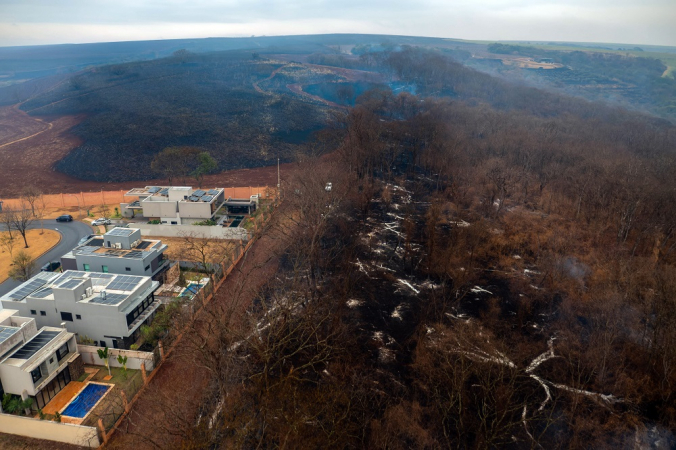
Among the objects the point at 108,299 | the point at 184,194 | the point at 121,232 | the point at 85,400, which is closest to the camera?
the point at 85,400

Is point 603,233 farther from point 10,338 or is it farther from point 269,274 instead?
point 10,338

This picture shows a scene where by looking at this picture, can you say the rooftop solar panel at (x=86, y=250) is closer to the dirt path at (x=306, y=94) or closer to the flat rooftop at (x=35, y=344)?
the flat rooftop at (x=35, y=344)

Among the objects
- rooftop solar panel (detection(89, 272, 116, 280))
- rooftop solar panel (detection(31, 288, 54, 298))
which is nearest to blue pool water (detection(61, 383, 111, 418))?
rooftop solar panel (detection(31, 288, 54, 298))

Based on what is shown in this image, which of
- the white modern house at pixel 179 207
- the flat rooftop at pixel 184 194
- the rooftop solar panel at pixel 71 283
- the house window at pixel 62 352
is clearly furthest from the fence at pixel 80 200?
the house window at pixel 62 352

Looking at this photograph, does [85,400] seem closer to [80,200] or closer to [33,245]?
[33,245]

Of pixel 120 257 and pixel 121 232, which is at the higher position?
pixel 121 232

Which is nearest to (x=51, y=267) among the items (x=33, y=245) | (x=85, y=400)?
(x=33, y=245)

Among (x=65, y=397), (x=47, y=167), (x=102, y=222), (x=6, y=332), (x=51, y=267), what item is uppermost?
(x=6, y=332)
